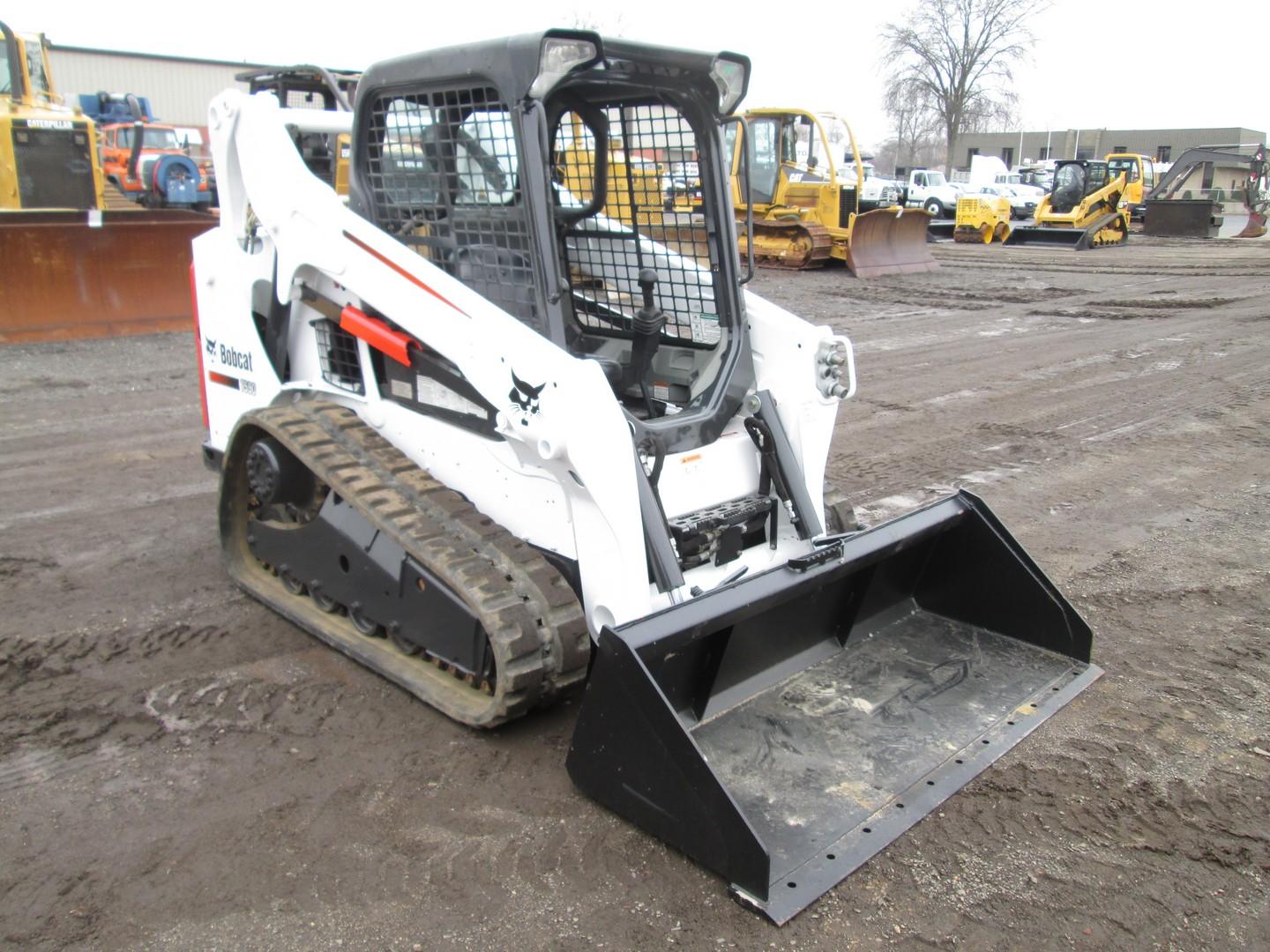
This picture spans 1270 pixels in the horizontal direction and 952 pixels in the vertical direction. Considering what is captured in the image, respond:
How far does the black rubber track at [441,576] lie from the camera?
10.5 ft

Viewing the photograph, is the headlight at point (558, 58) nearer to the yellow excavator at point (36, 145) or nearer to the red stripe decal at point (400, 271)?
the red stripe decal at point (400, 271)

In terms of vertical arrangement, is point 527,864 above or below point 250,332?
below

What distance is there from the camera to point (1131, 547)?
530cm

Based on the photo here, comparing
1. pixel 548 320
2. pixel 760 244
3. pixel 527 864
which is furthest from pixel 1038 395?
pixel 760 244

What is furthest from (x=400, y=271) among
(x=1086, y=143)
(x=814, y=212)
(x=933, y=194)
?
(x=1086, y=143)

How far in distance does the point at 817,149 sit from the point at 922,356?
32.0 feet

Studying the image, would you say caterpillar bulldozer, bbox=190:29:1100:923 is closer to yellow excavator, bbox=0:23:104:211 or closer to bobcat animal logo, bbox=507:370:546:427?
bobcat animal logo, bbox=507:370:546:427

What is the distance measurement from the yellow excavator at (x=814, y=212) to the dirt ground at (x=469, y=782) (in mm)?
12118

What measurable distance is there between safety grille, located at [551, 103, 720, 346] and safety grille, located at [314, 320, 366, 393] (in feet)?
3.02

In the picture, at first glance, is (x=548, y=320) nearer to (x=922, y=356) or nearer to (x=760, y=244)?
(x=922, y=356)

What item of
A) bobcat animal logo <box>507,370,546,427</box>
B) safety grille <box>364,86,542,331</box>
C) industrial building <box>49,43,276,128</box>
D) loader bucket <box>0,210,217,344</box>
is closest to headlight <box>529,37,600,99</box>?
safety grille <box>364,86,542,331</box>

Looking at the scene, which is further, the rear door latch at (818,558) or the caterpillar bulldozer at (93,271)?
the caterpillar bulldozer at (93,271)

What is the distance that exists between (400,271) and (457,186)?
37 centimetres

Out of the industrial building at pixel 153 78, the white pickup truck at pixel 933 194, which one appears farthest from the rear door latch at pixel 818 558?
the industrial building at pixel 153 78
